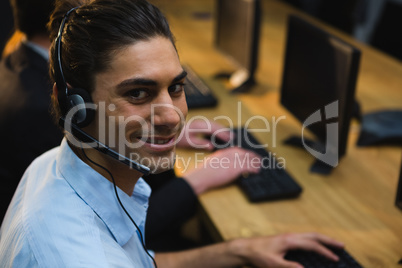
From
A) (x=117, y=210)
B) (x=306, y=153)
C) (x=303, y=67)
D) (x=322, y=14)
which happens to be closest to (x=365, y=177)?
(x=306, y=153)

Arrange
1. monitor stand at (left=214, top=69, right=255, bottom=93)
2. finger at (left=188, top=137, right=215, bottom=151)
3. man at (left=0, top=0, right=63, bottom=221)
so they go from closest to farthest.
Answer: man at (left=0, top=0, right=63, bottom=221) < finger at (left=188, top=137, right=215, bottom=151) < monitor stand at (left=214, top=69, right=255, bottom=93)

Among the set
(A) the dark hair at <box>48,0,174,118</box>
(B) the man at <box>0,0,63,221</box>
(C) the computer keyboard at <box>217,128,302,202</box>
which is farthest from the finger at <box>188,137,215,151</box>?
(A) the dark hair at <box>48,0,174,118</box>

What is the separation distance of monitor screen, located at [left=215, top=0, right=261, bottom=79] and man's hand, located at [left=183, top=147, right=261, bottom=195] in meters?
0.62

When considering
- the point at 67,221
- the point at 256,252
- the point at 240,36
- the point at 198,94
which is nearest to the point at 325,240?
the point at 256,252

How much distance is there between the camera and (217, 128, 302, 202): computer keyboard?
143 centimetres

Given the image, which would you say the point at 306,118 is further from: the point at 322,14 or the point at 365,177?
the point at 322,14

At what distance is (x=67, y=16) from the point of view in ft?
3.04

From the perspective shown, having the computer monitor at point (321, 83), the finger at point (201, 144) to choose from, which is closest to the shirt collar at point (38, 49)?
the finger at point (201, 144)

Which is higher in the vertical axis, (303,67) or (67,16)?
(67,16)

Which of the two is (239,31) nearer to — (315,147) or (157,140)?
(315,147)

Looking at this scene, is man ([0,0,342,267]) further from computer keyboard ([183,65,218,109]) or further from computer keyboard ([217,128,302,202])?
computer keyboard ([183,65,218,109])

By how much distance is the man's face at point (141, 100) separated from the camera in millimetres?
870

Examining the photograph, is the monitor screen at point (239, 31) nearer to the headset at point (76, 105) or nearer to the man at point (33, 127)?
the man at point (33, 127)

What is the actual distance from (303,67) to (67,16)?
A: 3.23 feet
